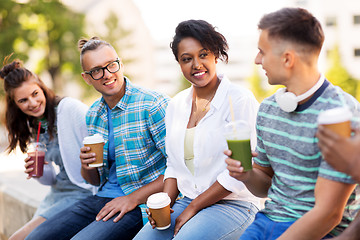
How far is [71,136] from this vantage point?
11.3ft

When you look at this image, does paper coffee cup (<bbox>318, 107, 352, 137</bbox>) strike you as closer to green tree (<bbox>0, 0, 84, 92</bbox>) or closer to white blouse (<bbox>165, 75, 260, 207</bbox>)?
white blouse (<bbox>165, 75, 260, 207</bbox>)

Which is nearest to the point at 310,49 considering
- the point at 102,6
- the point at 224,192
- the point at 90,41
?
the point at 224,192

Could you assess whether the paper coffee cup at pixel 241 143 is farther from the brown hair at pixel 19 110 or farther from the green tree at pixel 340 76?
the green tree at pixel 340 76

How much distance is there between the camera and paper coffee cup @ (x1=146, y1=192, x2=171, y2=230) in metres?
2.27

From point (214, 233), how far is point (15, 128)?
97.2 inches

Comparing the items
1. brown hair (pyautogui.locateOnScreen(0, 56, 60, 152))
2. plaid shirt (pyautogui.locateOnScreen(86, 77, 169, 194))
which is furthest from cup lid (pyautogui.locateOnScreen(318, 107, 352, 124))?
brown hair (pyautogui.locateOnScreen(0, 56, 60, 152))

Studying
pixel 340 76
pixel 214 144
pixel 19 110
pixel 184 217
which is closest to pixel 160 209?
pixel 184 217

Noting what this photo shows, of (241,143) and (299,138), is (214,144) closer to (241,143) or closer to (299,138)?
(241,143)

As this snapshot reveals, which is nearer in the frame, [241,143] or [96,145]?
[241,143]

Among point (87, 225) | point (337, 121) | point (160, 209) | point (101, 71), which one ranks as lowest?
point (87, 225)

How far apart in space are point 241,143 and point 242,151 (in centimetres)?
4

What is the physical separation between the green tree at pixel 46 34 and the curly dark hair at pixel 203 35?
57.0 ft

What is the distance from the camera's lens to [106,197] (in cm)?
314

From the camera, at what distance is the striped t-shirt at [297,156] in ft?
5.76
